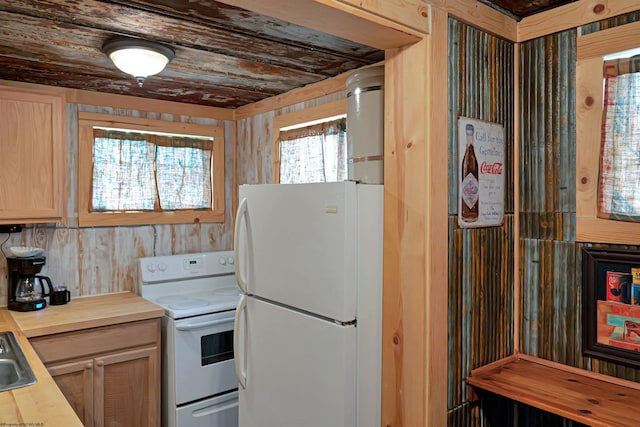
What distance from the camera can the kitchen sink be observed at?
1.76m

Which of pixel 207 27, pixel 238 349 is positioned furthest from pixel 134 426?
pixel 207 27

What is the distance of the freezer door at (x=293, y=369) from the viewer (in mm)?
1791

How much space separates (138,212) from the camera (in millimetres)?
3246

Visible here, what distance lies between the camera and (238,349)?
Answer: 7.77 feet

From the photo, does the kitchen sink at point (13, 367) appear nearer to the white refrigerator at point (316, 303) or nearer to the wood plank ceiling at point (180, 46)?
the white refrigerator at point (316, 303)

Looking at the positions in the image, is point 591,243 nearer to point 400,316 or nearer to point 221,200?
point 400,316

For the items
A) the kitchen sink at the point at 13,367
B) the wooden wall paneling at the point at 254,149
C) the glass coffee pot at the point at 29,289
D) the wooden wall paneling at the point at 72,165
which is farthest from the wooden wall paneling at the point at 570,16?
the glass coffee pot at the point at 29,289

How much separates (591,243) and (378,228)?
82cm

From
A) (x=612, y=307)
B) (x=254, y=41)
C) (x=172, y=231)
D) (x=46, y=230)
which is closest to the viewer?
(x=612, y=307)

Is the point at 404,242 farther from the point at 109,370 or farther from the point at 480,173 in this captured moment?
the point at 109,370

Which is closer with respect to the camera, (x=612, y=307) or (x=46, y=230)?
(x=612, y=307)

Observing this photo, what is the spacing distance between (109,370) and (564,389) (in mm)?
2217

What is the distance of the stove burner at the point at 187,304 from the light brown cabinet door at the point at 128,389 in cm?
26

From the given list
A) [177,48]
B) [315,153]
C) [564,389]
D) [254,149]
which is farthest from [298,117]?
[564,389]
